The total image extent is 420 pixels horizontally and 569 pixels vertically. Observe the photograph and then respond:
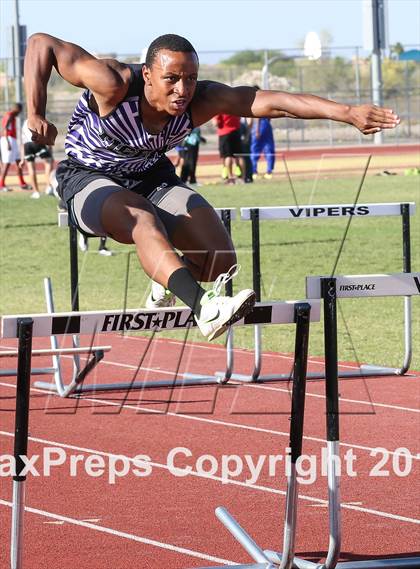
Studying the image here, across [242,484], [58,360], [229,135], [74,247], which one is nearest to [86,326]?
[242,484]

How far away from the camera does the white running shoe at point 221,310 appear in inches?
185

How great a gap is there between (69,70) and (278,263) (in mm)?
9565

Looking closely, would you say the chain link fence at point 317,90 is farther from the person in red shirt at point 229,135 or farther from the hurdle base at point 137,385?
the hurdle base at point 137,385

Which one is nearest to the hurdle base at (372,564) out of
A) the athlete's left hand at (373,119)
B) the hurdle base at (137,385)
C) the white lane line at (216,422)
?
the athlete's left hand at (373,119)

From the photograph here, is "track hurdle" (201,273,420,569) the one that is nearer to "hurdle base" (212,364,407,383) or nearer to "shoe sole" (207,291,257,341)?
"shoe sole" (207,291,257,341)

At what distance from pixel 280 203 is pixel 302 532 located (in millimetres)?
15530

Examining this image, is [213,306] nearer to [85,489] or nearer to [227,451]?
[85,489]

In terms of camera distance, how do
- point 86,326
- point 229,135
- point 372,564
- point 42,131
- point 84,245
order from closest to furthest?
point 86,326 → point 372,564 → point 42,131 → point 84,245 → point 229,135

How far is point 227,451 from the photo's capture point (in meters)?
6.98

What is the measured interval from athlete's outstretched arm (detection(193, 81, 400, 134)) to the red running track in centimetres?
183

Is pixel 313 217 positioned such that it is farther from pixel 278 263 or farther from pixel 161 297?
pixel 278 263

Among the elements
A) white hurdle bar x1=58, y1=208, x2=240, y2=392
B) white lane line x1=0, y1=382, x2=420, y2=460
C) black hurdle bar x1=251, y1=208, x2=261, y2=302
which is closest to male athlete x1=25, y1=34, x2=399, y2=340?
white lane line x1=0, y1=382, x2=420, y2=460

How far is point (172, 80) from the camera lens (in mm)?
5477

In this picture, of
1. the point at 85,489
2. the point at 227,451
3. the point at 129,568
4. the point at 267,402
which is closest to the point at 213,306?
the point at 129,568
